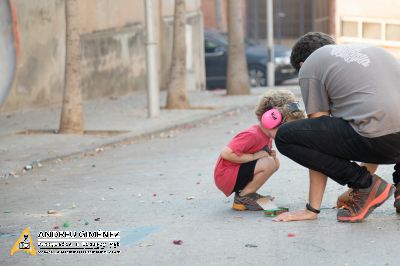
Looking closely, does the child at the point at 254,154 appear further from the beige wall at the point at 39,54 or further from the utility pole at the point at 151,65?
the beige wall at the point at 39,54

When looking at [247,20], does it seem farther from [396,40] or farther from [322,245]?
[322,245]

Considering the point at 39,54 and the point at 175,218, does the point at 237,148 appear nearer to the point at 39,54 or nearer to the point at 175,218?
the point at 175,218

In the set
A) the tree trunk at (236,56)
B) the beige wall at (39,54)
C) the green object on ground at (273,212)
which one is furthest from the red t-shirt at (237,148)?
the tree trunk at (236,56)

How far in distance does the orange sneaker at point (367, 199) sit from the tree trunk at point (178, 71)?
12.4 metres

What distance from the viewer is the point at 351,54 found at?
7.11 m

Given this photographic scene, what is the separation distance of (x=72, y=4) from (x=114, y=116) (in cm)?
407

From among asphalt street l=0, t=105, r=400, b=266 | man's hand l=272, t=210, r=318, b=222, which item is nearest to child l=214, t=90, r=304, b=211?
asphalt street l=0, t=105, r=400, b=266

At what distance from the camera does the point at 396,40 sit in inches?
719

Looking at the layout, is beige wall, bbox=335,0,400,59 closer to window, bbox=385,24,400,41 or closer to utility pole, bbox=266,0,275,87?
window, bbox=385,24,400,41

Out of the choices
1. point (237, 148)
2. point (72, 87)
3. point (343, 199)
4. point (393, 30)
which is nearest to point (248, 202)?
point (237, 148)

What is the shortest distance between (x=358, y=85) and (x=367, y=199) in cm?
86

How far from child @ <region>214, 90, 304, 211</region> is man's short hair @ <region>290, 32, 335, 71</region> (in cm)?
37

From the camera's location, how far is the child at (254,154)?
25.3 ft

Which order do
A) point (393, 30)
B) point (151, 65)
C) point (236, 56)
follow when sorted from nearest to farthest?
1. point (151, 65)
2. point (393, 30)
3. point (236, 56)
